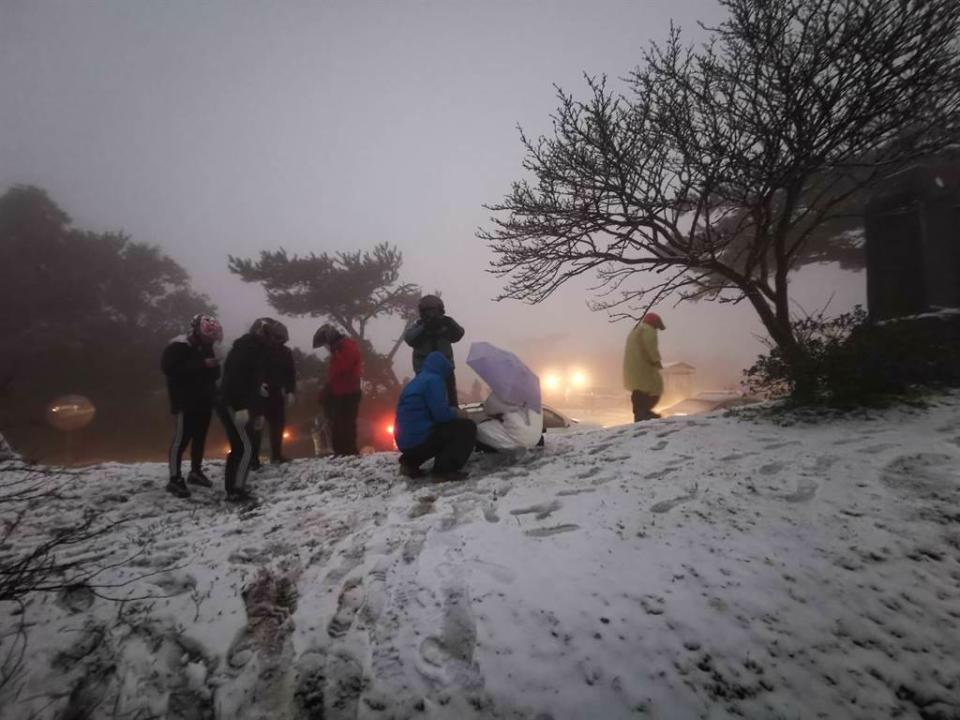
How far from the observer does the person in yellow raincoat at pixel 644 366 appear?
21.2 ft

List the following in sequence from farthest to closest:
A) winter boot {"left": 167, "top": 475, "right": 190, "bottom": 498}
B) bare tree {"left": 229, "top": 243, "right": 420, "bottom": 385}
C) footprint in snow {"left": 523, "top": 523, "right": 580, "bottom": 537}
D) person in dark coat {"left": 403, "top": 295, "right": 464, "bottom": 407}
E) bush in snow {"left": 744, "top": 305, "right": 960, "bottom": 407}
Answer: bare tree {"left": 229, "top": 243, "right": 420, "bottom": 385}
person in dark coat {"left": 403, "top": 295, "right": 464, "bottom": 407}
bush in snow {"left": 744, "top": 305, "right": 960, "bottom": 407}
winter boot {"left": 167, "top": 475, "right": 190, "bottom": 498}
footprint in snow {"left": 523, "top": 523, "right": 580, "bottom": 537}

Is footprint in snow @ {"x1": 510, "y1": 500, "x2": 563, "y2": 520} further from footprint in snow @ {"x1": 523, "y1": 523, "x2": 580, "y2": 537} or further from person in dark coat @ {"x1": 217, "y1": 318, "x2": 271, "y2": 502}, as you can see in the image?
person in dark coat @ {"x1": 217, "y1": 318, "x2": 271, "y2": 502}

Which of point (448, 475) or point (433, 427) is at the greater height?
point (433, 427)

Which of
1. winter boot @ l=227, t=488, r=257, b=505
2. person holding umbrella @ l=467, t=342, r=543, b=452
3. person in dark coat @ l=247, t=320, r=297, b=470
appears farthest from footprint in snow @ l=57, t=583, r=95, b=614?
person holding umbrella @ l=467, t=342, r=543, b=452

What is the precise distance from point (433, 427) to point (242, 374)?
6.84 ft

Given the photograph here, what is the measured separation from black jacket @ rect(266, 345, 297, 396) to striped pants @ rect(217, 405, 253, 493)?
1.10 m

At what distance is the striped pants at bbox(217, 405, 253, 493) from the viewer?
3.87m

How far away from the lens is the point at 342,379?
5.58 m

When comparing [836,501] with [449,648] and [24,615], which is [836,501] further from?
[24,615]

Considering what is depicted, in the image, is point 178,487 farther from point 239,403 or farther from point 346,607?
point 346,607

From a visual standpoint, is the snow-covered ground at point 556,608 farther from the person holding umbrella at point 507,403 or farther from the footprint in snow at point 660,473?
the person holding umbrella at point 507,403

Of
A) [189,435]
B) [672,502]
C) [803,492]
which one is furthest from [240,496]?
[803,492]

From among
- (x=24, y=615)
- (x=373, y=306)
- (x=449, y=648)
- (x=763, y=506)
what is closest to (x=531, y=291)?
(x=763, y=506)

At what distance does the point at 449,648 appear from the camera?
1.66m
